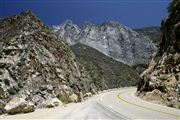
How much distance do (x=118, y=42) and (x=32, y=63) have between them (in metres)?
142

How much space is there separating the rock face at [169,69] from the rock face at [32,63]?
10.5m

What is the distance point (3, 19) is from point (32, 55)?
613 inches

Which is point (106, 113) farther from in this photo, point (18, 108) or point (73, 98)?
point (73, 98)

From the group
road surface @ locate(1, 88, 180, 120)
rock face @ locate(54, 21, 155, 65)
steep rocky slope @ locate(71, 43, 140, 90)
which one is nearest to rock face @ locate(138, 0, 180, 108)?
road surface @ locate(1, 88, 180, 120)

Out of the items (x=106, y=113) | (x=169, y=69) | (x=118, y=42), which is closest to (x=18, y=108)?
(x=106, y=113)

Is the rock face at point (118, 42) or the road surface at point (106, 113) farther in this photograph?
the rock face at point (118, 42)

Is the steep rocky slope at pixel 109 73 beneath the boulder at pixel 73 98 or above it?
above

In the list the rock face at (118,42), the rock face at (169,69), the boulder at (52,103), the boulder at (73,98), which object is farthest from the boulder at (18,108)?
the rock face at (118,42)

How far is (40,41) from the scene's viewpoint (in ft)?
138

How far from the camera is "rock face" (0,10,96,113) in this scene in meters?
32.3

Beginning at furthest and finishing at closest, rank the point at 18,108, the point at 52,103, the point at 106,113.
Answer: the point at 52,103 < the point at 18,108 < the point at 106,113

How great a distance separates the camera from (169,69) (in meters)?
37.1

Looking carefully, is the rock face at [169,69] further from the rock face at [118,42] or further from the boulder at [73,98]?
the rock face at [118,42]

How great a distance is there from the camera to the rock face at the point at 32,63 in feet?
106
